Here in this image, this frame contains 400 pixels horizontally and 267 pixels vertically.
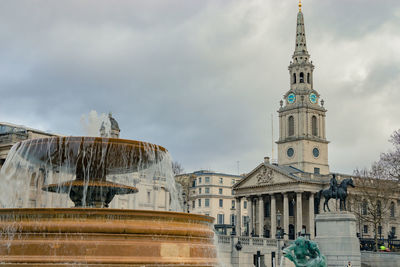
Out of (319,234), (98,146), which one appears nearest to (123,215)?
(98,146)

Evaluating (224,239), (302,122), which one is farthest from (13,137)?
(302,122)

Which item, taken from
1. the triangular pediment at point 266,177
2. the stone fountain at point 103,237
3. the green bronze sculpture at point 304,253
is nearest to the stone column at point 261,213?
the triangular pediment at point 266,177

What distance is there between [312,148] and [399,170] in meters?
46.6

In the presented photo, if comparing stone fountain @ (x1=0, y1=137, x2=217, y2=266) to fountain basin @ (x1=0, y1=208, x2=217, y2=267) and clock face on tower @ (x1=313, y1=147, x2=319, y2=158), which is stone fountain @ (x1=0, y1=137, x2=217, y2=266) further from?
clock face on tower @ (x1=313, y1=147, x2=319, y2=158)

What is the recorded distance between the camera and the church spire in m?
96.1

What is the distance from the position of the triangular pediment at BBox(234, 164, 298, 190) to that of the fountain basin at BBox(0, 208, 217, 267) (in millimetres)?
67837

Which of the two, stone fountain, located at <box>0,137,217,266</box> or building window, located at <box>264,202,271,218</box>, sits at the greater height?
building window, located at <box>264,202,271,218</box>

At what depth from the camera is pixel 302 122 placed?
91812mm

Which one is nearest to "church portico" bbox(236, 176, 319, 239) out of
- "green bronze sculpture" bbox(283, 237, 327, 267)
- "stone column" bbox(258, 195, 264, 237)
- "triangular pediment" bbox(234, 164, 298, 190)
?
"stone column" bbox(258, 195, 264, 237)

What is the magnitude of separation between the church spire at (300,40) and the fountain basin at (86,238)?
87.2m

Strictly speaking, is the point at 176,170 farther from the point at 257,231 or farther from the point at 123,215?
the point at 123,215

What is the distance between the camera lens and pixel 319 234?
4009 cm

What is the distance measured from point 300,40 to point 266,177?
27.7 m

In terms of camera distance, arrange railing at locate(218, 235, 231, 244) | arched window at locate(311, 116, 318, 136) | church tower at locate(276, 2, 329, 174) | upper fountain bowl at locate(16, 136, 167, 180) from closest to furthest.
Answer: upper fountain bowl at locate(16, 136, 167, 180) → railing at locate(218, 235, 231, 244) → church tower at locate(276, 2, 329, 174) → arched window at locate(311, 116, 318, 136)
